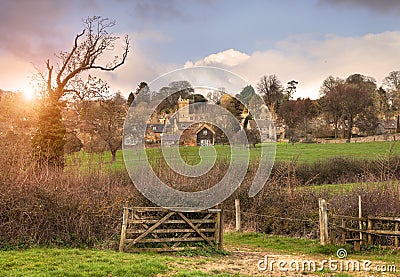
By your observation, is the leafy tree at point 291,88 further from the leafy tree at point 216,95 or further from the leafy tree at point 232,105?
the leafy tree at point 216,95

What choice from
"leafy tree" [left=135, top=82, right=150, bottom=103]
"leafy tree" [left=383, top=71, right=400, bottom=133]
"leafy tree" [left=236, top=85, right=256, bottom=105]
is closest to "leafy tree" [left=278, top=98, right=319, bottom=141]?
"leafy tree" [left=383, top=71, right=400, bottom=133]

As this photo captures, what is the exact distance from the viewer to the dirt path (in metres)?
8.89

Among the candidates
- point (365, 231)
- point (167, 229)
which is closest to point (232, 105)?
point (167, 229)

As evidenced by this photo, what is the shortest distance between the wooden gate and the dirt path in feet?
3.10

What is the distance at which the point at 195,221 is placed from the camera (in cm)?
1180

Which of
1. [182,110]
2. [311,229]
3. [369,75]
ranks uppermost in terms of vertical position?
[369,75]

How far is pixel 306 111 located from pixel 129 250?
5508 centimetres

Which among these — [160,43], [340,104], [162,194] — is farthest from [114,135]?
[340,104]

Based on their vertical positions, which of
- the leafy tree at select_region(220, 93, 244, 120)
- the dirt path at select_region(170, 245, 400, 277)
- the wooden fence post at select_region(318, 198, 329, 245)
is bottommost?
the dirt path at select_region(170, 245, 400, 277)

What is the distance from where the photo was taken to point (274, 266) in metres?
9.60

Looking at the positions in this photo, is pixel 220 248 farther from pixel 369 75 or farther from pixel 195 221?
pixel 369 75

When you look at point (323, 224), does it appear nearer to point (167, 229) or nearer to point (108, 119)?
point (167, 229)

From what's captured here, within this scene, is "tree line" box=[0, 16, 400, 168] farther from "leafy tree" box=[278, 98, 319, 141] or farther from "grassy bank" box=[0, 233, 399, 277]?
"leafy tree" box=[278, 98, 319, 141]

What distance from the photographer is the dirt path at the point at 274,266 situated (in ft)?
29.2
